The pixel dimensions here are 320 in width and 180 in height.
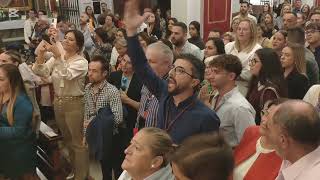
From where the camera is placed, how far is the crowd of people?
172 cm

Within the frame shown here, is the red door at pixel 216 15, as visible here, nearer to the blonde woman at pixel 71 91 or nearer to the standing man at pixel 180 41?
the standing man at pixel 180 41

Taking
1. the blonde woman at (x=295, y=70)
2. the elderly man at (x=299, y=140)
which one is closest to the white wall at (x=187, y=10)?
the blonde woman at (x=295, y=70)

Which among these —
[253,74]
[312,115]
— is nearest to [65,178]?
[253,74]

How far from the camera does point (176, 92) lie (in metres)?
2.40

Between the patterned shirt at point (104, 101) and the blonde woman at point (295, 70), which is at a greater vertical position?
the blonde woman at point (295, 70)

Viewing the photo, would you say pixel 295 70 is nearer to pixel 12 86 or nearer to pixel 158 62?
pixel 158 62

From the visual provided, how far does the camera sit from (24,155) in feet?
10.8

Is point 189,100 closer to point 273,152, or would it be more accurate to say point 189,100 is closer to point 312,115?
point 273,152

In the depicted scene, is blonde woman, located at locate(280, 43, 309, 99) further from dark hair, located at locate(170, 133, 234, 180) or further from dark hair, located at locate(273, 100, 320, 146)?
dark hair, located at locate(170, 133, 234, 180)

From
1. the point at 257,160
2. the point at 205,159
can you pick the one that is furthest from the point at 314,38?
the point at 205,159

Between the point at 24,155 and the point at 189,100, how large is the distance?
165 centimetres

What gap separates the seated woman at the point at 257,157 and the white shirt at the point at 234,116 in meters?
0.19

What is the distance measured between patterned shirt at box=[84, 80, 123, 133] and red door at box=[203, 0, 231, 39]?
547 centimetres

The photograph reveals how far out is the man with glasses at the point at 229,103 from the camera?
2.48 m
